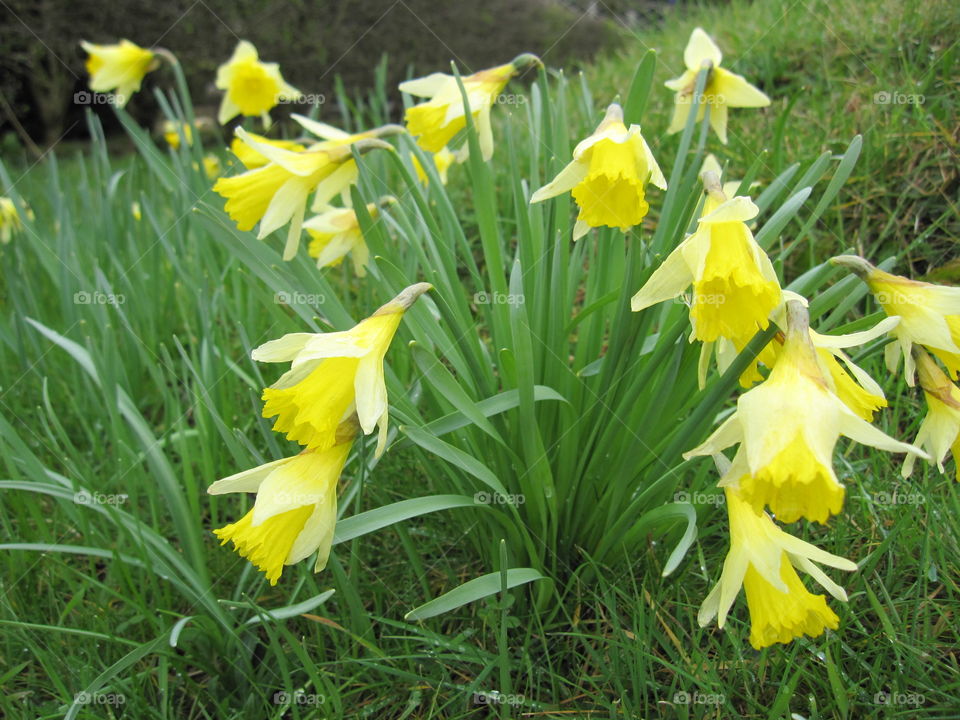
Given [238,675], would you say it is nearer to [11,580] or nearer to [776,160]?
[11,580]

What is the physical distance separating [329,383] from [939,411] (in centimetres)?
86

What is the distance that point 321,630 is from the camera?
4.62 ft

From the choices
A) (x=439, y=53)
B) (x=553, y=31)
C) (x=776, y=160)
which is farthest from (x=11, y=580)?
(x=553, y=31)

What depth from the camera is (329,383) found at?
966 mm

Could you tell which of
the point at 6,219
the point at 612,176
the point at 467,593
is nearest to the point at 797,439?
the point at 612,176

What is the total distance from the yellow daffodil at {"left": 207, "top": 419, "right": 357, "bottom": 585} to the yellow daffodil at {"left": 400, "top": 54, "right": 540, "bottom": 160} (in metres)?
0.63

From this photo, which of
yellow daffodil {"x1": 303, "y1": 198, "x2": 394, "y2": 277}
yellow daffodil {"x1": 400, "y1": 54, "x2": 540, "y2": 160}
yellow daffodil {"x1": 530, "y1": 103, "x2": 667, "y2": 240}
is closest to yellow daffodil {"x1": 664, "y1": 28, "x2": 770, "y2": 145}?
yellow daffodil {"x1": 400, "y1": 54, "x2": 540, "y2": 160}

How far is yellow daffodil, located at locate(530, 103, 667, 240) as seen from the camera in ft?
3.51

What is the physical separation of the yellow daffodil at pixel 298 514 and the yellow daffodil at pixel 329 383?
0.03m

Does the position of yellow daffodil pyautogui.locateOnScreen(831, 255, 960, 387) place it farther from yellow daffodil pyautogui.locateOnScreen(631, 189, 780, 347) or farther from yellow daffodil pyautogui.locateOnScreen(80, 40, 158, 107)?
yellow daffodil pyautogui.locateOnScreen(80, 40, 158, 107)

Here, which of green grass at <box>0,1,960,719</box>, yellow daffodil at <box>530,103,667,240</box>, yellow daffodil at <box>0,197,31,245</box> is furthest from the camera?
yellow daffodil at <box>0,197,31,245</box>

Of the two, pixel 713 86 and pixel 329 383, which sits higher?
pixel 713 86

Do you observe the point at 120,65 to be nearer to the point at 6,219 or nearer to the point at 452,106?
the point at 6,219

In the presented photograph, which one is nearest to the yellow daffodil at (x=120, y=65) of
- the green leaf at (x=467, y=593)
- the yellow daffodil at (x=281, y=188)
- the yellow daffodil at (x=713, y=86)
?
the yellow daffodil at (x=281, y=188)
